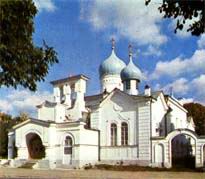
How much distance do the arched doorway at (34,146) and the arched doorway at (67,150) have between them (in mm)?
3110

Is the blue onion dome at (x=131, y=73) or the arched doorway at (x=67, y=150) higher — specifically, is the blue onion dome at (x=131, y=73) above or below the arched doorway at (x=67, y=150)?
above

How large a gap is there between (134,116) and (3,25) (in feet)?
68.4

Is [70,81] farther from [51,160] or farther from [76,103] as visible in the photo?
[51,160]

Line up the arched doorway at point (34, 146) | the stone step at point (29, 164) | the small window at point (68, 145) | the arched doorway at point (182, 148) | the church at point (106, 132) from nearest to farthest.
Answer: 1. the church at point (106, 132)
2. the arched doorway at point (182, 148)
3. the small window at point (68, 145)
4. the stone step at point (29, 164)
5. the arched doorway at point (34, 146)

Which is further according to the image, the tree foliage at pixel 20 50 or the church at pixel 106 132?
the church at pixel 106 132

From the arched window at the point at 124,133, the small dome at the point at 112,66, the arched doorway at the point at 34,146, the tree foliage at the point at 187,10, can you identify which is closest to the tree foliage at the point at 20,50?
the tree foliage at the point at 187,10

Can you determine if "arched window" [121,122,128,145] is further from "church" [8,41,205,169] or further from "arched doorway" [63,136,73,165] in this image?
"arched doorway" [63,136,73,165]

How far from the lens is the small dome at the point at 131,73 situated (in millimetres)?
36125

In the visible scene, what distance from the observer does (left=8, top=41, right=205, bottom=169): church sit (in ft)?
95.1

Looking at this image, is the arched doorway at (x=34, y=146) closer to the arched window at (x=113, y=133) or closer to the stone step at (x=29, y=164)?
the stone step at (x=29, y=164)

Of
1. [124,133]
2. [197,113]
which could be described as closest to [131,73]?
[124,133]

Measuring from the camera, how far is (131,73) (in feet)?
118

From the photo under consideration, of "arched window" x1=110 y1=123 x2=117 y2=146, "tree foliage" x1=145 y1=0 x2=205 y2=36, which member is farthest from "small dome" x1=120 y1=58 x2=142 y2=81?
"tree foliage" x1=145 y1=0 x2=205 y2=36

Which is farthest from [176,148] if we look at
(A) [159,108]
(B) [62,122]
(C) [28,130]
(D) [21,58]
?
(D) [21,58]
